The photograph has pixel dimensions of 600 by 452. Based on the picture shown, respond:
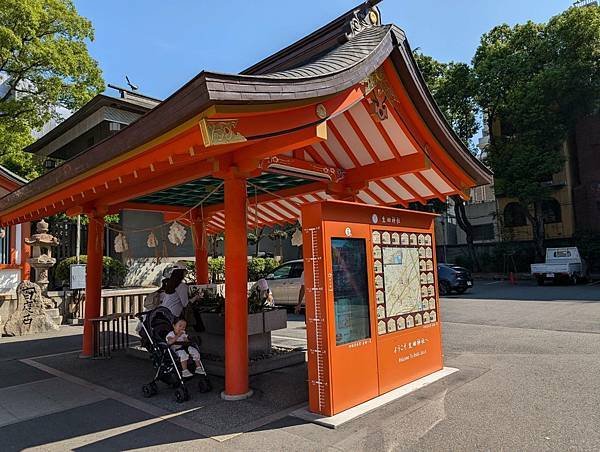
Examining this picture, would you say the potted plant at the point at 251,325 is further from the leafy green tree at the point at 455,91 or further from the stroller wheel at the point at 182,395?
the leafy green tree at the point at 455,91

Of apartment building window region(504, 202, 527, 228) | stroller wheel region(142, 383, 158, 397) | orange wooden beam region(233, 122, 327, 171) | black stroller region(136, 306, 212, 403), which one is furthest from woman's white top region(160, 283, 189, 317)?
apartment building window region(504, 202, 527, 228)

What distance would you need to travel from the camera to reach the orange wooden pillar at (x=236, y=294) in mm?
5344

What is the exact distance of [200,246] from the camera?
9.95m

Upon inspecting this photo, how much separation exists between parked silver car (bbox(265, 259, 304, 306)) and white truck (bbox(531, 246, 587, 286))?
493 inches

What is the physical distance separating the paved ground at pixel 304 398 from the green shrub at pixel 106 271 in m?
7.80

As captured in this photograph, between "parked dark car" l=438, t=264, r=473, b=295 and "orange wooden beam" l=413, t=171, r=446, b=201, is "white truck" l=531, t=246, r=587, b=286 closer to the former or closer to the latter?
"parked dark car" l=438, t=264, r=473, b=295

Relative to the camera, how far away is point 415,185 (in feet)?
25.0

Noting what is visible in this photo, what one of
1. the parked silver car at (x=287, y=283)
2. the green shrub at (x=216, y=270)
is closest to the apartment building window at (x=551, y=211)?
the parked silver car at (x=287, y=283)

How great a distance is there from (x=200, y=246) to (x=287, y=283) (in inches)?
222

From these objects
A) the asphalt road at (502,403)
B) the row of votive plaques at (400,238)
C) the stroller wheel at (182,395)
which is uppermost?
the row of votive plaques at (400,238)

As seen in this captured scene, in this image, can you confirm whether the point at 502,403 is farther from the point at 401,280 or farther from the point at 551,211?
the point at 551,211

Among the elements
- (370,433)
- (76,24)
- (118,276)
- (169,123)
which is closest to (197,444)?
(370,433)

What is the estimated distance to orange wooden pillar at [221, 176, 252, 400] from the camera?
5344 mm

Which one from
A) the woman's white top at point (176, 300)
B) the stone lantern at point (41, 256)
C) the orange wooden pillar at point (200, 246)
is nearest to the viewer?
the woman's white top at point (176, 300)
